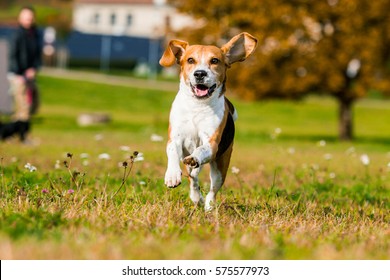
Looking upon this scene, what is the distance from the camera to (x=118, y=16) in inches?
3964

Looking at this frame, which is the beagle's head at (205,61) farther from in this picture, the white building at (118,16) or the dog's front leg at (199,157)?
the white building at (118,16)

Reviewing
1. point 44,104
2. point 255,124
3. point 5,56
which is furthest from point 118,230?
point 44,104

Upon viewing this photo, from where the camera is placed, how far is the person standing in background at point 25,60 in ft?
54.2

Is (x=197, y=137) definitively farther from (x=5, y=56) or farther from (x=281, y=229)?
(x=5, y=56)

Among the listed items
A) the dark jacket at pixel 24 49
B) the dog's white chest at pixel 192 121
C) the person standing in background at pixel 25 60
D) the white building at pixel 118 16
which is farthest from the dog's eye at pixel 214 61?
the white building at pixel 118 16

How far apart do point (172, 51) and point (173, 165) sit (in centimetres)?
123

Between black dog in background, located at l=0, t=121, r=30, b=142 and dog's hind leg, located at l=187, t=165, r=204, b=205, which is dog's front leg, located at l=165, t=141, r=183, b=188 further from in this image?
black dog in background, located at l=0, t=121, r=30, b=142

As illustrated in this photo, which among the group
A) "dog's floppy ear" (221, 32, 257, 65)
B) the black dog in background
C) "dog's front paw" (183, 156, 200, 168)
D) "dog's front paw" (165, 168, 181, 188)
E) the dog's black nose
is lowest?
the black dog in background

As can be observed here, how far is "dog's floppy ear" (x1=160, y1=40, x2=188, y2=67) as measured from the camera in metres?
7.28

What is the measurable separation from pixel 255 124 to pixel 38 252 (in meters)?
35.5

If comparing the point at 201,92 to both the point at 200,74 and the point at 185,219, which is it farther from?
the point at 185,219

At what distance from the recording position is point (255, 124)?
39.6 m

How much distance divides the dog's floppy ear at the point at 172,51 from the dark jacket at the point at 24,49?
9.77 m

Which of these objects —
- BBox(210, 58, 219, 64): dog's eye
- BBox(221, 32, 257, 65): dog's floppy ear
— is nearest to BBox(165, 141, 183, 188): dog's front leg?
BBox(210, 58, 219, 64): dog's eye
